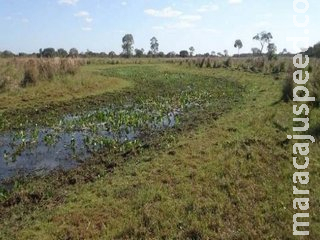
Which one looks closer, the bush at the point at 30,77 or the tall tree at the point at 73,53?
the bush at the point at 30,77

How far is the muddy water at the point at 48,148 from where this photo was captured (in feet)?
32.7

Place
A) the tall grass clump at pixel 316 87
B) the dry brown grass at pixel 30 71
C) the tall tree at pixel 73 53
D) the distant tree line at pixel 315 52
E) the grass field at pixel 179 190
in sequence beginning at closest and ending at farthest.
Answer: the grass field at pixel 179 190 < the tall grass clump at pixel 316 87 < the dry brown grass at pixel 30 71 < the distant tree line at pixel 315 52 < the tall tree at pixel 73 53

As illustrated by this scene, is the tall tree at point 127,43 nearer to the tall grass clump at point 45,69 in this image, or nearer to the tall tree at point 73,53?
the tall tree at point 73,53

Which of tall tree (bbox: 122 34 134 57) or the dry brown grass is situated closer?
the dry brown grass

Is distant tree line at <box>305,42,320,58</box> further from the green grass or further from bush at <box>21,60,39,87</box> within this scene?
bush at <box>21,60,39,87</box>

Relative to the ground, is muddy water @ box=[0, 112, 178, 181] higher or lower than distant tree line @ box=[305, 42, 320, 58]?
lower

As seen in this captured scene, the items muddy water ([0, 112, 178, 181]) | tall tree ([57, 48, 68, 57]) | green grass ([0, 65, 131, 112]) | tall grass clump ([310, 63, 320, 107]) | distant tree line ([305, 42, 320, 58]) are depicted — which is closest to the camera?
muddy water ([0, 112, 178, 181])

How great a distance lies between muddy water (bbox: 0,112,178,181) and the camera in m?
9.96

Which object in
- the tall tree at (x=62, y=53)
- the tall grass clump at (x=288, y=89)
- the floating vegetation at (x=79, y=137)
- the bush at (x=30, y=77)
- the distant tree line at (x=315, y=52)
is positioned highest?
the tall tree at (x=62, y=53)

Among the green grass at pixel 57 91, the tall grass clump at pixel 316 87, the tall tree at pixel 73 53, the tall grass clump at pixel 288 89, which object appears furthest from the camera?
the tall tree at pixel 73 53

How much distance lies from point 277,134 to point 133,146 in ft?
14.5

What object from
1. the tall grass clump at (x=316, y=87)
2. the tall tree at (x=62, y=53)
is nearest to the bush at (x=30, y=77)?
the tall grass clump at (x=316, y=87)

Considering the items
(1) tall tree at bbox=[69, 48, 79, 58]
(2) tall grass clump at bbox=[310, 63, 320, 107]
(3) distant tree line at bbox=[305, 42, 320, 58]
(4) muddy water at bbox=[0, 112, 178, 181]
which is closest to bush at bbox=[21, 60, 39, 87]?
(4) muddy water at bbox=[0, 112, 178, 181]

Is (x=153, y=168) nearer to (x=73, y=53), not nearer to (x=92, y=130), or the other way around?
(x=92, y=130)
